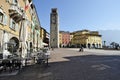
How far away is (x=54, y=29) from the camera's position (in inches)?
3915

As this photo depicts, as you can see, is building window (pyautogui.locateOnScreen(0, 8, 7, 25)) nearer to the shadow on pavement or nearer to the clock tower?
the shadow on pavement

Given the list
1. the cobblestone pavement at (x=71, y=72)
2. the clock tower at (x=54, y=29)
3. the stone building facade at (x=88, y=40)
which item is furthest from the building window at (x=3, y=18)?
the stone building facade at (x=88, y=40)

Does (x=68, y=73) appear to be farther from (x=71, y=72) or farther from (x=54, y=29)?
(x=54, y=29)

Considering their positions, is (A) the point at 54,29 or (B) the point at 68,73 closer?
(B) the point at 68,73

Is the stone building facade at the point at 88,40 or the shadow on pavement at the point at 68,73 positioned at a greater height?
the stone building facade at the point at 88,40

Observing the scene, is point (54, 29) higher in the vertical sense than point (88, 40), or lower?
higher

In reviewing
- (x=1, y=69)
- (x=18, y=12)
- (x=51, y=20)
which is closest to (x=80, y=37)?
(x=51, y=20)

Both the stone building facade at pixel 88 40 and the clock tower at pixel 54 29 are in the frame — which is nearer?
the clock tower at pixel 54 29

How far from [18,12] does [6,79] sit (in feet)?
43.3

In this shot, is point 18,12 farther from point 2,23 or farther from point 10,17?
point 2,23

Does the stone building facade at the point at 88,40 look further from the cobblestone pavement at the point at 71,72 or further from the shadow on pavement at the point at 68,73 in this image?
the shadow on pavement at the point at 68,73

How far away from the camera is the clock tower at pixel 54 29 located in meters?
97.3

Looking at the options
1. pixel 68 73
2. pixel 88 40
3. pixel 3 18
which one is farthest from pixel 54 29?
pixel 68 73

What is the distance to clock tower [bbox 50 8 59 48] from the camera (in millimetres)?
97312
